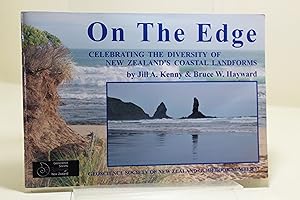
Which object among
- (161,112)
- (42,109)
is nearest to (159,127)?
(161,112)

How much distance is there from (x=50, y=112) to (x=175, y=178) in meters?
0.17

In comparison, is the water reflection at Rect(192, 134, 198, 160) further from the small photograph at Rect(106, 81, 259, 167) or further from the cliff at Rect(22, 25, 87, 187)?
the cliff at Rect(22, 25, 87, 187)

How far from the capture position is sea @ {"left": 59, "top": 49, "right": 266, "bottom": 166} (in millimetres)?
594

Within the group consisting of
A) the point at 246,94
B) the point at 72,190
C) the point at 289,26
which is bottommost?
the point at 72,190

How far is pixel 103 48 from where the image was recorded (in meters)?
0.60

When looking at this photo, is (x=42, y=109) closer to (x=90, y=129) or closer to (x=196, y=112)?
(x=90, y=129)

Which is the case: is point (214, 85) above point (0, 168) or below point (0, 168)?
above

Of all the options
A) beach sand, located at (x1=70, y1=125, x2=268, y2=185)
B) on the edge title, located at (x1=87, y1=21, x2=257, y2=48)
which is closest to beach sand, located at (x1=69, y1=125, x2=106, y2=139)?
beach sand, located at (x1=70, y1=125, x2=268, y2=185)

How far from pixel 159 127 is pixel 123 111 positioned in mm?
48

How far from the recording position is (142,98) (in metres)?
0.61

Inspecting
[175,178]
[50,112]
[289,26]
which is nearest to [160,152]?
[175,178]

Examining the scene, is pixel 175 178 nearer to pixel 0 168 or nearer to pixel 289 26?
pixel 0 168

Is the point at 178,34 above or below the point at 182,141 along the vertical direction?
above

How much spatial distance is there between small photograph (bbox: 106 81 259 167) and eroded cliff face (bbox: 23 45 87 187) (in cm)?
6
